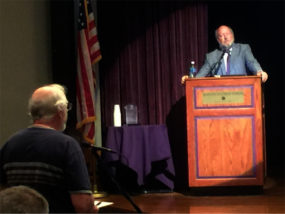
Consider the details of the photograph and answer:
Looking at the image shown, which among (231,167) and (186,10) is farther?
(186,10)

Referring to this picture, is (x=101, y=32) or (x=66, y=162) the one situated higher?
(x=101, y=32)

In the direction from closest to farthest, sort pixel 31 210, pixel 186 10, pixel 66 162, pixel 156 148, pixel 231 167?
1. pixel 31 210
2. pixel 66 162
3. pixel 231 167
4. pixel 156 148
5. pixel 186 10

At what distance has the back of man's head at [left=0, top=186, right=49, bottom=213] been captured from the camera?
1457 mm

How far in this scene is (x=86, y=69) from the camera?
509 centimetres

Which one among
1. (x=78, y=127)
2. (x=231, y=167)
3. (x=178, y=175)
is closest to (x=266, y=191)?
(x=231, y=167)

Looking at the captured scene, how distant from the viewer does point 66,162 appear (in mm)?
2094

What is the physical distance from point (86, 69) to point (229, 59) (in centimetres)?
140

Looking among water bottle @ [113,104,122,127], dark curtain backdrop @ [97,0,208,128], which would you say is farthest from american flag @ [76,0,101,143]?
dark curtain backdrop @ [97,0,208,128]

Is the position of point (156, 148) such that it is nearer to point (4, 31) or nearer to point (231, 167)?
point (231, 167)

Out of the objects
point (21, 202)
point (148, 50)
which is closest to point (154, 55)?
point (148, 50)

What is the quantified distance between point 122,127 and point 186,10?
4.73 ft

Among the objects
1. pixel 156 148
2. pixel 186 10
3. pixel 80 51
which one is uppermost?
pixel 186 10

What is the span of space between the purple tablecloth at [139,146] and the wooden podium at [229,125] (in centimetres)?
48

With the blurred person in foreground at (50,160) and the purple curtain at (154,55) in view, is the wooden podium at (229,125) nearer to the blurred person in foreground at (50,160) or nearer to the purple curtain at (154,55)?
the purple curtain at (154,55)
